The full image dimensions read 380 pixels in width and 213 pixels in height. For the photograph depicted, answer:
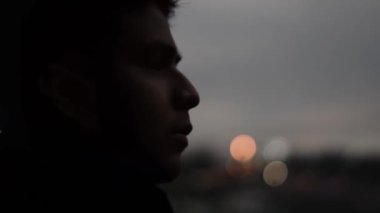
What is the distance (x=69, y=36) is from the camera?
171 centimetres

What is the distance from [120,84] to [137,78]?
3 centimetres

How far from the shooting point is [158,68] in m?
1.74

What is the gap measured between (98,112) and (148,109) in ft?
0.30

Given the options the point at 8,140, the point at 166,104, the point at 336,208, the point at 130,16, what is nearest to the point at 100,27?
the point at 130,16

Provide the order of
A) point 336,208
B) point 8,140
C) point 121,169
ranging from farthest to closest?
point 336,208 < point 8,140 < point 121,169

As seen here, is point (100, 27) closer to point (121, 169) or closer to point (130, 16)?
point (130, 16)

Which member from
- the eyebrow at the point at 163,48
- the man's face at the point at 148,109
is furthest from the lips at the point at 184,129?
the eyebrow at the point at 163,48

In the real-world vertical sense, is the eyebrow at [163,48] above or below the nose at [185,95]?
above

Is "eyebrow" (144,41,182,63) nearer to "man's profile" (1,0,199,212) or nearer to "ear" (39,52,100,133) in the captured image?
"man's profile" (1,0,199,212)

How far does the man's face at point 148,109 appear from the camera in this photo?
1.70 m

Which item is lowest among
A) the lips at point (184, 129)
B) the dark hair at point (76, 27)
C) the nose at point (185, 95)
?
the lips at point (184, 129)

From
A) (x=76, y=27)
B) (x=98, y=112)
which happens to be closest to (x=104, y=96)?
(x=98, y=112)

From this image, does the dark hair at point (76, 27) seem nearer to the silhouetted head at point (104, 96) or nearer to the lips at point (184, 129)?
the silhouetted head at point (104, 96)

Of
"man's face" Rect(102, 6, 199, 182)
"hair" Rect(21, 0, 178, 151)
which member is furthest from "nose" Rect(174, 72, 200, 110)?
"hair" Rect(21, 0, 178, 151)
